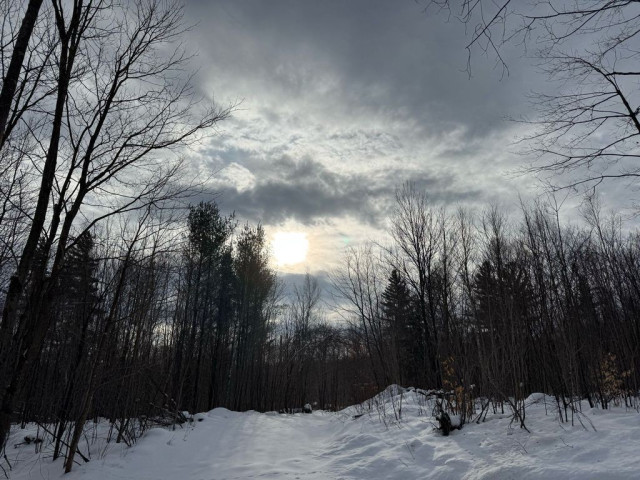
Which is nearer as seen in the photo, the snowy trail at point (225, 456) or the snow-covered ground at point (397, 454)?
the snow-covered ground at point (397, 454)

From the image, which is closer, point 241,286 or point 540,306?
point 540,306

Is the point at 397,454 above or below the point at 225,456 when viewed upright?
above

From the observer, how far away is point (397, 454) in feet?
Result: 19.6

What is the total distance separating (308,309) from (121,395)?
70.1ft

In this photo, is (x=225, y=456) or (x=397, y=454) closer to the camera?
(x=397, y=454)

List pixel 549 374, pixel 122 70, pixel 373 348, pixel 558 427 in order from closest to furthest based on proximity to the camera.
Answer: pixel 122 70 < pixel 558 427 < pixel 549 374 < pixel 373 348

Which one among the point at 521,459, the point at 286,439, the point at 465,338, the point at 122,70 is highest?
the point at 122,70

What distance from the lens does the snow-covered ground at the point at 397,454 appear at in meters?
3.95

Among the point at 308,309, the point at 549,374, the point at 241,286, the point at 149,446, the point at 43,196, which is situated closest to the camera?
the point at 43,196

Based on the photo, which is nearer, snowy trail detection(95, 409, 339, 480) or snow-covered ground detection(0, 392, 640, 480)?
snow-covered ground detection(0, 392, 640, 480)

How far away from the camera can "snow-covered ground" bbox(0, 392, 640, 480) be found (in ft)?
13.0

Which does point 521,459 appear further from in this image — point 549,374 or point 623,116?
point 623,116

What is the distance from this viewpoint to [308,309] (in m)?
28.9

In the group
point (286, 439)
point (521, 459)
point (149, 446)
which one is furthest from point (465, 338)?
point (149, 446)
